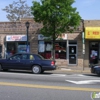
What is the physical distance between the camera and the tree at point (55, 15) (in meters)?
21.3

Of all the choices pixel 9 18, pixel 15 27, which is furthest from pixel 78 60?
pixel 9 18

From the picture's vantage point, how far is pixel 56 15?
21578mm

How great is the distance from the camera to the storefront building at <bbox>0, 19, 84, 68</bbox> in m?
25.7

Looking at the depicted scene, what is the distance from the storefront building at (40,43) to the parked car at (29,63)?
6433 mm

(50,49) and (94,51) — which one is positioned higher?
(50,49)

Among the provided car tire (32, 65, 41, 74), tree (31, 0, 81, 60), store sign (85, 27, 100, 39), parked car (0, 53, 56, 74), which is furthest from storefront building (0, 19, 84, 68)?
car tire (32, 65, 41, 74)

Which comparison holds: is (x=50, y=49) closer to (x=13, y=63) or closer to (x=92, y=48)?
(x=92, y=48)

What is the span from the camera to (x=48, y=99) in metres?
8.31

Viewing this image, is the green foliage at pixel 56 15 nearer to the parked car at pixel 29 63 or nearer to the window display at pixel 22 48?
the parked car at pixel 29 63

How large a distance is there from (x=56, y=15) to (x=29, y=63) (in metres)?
5.24

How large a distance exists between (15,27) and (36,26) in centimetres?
227

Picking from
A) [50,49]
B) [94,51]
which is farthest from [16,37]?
[94,51]

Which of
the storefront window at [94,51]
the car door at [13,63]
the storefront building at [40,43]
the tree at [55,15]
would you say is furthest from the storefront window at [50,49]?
the car door at [13,63]

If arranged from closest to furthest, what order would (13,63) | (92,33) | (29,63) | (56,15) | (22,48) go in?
(29,63) < (13,63) < (56,15) < (92,33) < (22,48)
